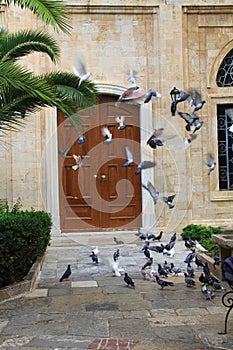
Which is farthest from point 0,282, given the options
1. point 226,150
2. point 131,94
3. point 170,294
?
point 226,150

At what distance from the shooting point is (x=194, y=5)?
35.6 ft

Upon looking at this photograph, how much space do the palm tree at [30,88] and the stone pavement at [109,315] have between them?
6.74 feet

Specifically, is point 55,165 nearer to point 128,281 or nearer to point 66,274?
point 66,274

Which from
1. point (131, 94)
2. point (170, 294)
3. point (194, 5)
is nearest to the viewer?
point (170, 294)

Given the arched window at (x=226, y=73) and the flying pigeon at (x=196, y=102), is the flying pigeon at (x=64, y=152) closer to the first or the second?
the flying pigeon at (x=196, y=102)

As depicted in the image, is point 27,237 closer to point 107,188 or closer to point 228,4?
point 107,188

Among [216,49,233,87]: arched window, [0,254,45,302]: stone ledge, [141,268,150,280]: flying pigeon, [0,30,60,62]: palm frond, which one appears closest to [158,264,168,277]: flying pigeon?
[141,268,150,280]: flying pigeon

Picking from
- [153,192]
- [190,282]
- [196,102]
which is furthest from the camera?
[153,192]

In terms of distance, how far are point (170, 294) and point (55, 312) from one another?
1.44m

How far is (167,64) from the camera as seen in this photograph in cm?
1073

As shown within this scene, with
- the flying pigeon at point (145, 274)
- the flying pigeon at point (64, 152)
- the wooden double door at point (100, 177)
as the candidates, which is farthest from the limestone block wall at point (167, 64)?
the flying pigeon at point (145, 274)

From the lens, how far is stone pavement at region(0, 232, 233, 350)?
4355 mm

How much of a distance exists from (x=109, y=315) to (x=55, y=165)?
571 cm

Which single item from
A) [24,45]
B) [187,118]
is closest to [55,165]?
[24,45]
